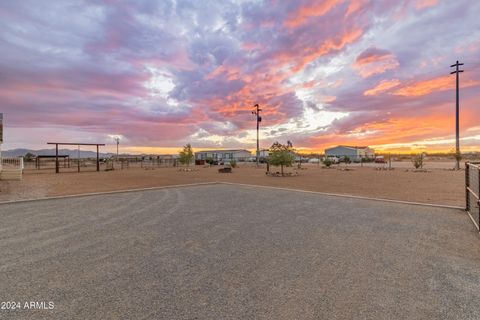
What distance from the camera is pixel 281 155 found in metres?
25.3

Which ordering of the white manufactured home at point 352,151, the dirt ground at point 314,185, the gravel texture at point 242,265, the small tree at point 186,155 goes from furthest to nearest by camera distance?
the white manufactured home at point 352,151, the small tree at point 186,155, the dirt ground at point 314,185, the gravel texture at point 242,265

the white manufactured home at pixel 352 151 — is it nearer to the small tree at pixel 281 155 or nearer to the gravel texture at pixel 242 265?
the small tree at pixel 281 155

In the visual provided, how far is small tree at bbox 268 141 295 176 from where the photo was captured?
25.3 m

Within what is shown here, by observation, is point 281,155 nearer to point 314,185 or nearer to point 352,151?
point 314,185

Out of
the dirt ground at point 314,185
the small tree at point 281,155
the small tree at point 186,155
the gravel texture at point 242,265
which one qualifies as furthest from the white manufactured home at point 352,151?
the gravel texture at point 242,265

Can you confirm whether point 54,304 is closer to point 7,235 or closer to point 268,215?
point 7,235

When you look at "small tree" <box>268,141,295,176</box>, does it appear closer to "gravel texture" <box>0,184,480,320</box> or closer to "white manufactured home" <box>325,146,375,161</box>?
"gravel texture" <box>0,184,480,320</box>

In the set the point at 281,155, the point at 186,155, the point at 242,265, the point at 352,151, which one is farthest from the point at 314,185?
the point at 352,151

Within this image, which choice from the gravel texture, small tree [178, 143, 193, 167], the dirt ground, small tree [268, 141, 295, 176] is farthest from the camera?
small tree [178, 143, 193, 167]

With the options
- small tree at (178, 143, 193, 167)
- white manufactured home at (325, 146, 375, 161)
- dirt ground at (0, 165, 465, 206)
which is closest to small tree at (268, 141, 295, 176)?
dirt ground at (0, 165, 465, 206)

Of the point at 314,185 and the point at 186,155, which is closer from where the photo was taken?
the point at 314,185

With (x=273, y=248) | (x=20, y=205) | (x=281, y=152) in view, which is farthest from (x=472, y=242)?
(x=281, y=152)

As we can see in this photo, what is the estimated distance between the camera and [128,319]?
2773 mm

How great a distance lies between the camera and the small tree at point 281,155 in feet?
82.9
